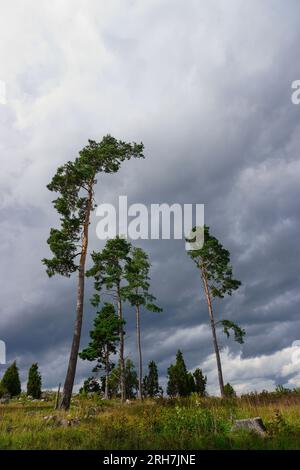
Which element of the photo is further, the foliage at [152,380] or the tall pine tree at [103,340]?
the foliage at [152,380]

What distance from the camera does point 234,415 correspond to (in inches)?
440

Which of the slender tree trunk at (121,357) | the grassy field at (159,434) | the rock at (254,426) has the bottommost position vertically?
the grassy field at (159,434)

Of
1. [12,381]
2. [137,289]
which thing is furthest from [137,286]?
[12,381]

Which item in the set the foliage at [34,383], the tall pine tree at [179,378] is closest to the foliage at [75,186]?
the foliage at [34,383]

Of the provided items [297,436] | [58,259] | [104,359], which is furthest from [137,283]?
[297,436]

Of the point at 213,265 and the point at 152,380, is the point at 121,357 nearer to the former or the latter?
the point at 213,265

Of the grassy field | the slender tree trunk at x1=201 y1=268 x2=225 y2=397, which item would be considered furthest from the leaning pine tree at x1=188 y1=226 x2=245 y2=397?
the grassy field

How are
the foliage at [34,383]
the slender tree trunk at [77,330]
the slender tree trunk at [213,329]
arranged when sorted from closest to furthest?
the slender tree trunk at [77,330]
the slender tree trunk at [213,329]
the foliage at [34,383]

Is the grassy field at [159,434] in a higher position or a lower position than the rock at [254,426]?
lower

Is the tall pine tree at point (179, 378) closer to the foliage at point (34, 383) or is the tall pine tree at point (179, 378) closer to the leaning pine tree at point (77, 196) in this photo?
the foliage at point (34, 383)

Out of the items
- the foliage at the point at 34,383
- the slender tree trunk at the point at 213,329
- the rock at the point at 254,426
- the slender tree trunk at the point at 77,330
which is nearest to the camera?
the rock at the point at 254,426

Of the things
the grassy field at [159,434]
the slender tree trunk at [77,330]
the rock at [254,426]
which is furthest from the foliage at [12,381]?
the rock at [254,426]

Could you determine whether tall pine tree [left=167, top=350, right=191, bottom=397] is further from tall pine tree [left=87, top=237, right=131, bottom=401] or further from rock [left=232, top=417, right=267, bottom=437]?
rock [left=232, top=417, right=267, bottom=437]
